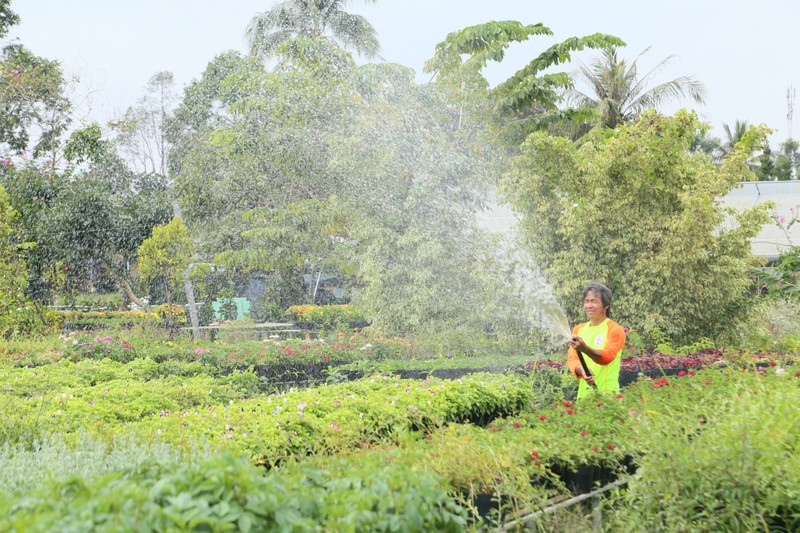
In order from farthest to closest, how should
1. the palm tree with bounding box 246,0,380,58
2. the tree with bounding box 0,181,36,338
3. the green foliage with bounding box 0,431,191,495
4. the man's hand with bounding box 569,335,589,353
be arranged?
the palm tree with bounding box 246,0,380,58, the tree with bounding box 0,181,36,338, the man's hand with bounding box 569,335,589,353, the green foliage with bounding box 0,431,191,495

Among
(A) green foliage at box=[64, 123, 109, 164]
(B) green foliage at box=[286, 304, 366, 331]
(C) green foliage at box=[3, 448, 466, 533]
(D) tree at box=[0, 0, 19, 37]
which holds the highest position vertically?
(D) tree at box=[0, 0, 19, 37]

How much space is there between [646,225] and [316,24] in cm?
1575

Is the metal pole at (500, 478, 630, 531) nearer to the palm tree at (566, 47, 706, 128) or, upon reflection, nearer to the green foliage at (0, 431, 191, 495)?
the green foliage at (0, 431, 191, 495)

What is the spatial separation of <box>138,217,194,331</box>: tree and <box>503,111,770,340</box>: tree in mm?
6881

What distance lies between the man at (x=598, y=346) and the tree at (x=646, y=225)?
16.7ft

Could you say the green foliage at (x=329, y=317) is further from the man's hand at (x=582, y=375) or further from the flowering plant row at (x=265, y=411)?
the man's hand at (x=582, y=375)

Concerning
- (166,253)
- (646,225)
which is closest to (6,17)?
(166,253)

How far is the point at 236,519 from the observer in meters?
1.76

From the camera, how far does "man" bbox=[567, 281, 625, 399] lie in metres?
4.84

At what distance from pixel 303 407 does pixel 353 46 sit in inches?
786

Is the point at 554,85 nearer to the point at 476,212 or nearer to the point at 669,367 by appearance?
the point at 476,212

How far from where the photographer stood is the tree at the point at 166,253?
14.3 meters

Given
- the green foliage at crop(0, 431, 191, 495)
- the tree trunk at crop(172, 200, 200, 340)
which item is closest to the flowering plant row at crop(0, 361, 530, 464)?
the green foliage at crop(0, 431, 191, 495)

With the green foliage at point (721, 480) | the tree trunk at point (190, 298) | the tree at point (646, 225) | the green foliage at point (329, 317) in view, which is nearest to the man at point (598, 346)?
the green foliage at point (721, 480)
